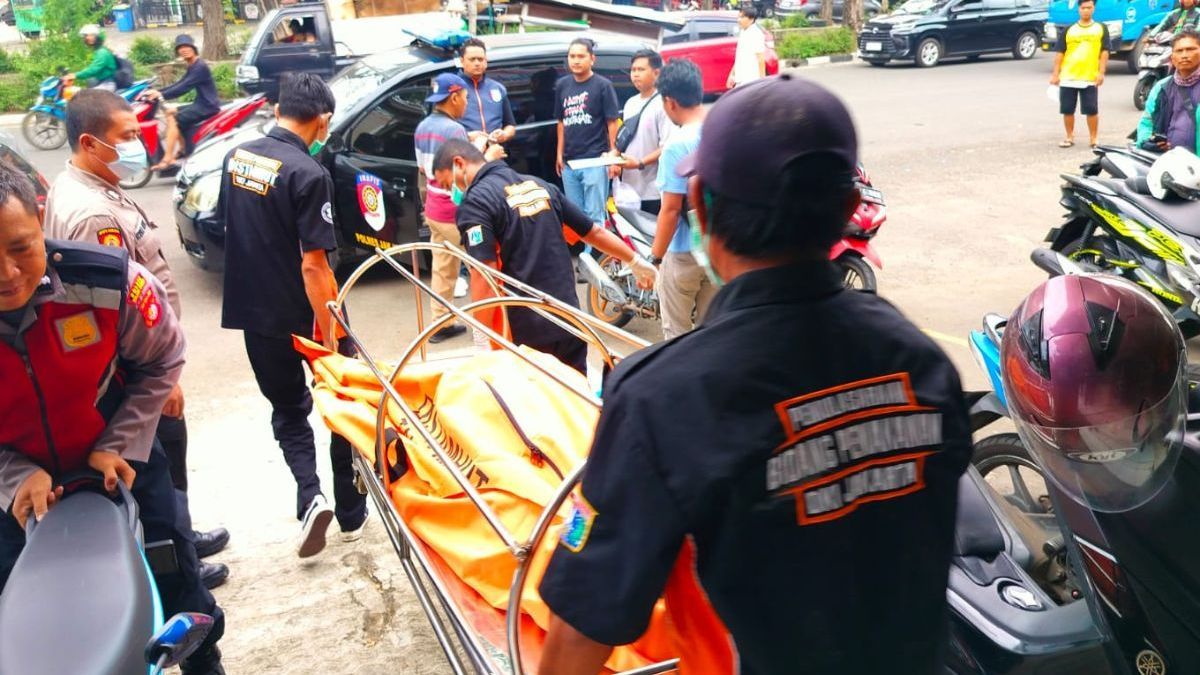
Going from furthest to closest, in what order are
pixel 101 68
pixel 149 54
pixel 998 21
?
pixel 149 54 < pixel 998 21 < pixel 101 68

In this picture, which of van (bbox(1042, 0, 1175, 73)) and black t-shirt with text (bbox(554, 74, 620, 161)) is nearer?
black t-shirt with text (bbox(554, 74, 620, 161))

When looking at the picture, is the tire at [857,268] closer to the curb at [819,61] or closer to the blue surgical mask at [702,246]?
the blue surgical mask at [702,246]

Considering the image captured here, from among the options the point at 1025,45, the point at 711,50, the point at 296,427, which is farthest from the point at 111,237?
the point at 1025,45

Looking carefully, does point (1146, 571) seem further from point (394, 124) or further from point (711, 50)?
point (711, 50)

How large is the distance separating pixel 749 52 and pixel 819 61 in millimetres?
7791

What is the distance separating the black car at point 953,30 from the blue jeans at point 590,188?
1168 cm

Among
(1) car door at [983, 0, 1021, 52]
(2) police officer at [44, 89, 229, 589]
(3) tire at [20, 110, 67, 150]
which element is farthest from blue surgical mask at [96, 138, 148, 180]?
(1) car door at [983, 0, 1021, 52]

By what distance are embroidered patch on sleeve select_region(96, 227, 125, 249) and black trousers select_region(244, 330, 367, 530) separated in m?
0.57

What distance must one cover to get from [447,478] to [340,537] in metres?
1.33

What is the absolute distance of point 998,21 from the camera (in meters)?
17.5

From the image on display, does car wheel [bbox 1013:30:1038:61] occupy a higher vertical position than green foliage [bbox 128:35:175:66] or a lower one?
lower

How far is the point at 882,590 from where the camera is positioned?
4.69 feet

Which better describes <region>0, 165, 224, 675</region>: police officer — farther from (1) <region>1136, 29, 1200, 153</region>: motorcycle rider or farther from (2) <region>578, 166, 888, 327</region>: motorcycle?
(1) <region>1136, 29, 1200, 153</region>: motorcycle rider

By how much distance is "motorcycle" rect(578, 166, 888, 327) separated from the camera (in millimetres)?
5793
